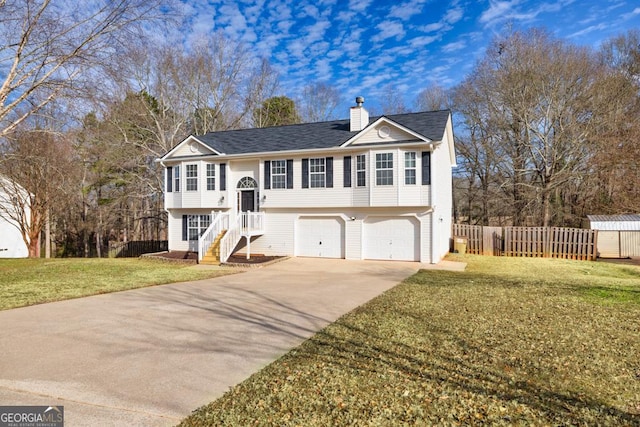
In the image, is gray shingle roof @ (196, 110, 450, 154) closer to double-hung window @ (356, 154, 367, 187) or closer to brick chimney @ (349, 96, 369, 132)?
brick chimney @ (349, 96, 369, 132)

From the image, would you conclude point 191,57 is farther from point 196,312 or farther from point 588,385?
point 588,385

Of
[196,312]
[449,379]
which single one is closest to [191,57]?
[196,312]

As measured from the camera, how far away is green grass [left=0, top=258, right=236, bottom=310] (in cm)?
873

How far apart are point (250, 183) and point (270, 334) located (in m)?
13.0

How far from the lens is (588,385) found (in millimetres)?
3820

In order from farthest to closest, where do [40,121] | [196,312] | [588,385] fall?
[40,121] → [196,312] → [588,385]

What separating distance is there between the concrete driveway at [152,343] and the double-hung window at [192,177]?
895 cm

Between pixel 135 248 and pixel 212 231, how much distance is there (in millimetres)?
10609

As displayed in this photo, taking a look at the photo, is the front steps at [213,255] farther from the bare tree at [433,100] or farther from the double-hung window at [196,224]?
the bare tree at [433,100]

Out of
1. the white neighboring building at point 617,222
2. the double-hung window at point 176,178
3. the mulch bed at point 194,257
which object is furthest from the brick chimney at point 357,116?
the white neighboring building at point 617,222

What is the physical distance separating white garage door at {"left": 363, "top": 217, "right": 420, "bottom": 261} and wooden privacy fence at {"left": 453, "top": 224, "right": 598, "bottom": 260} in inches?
207

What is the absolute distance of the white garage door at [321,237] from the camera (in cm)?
1669

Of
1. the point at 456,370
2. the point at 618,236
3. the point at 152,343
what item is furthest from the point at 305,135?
the point at 618,236

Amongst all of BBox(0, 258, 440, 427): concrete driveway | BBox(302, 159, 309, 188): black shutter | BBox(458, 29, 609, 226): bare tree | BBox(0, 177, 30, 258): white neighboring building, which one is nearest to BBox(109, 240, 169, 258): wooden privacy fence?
BBox(0, 177, 30, 258): white neighboring building
